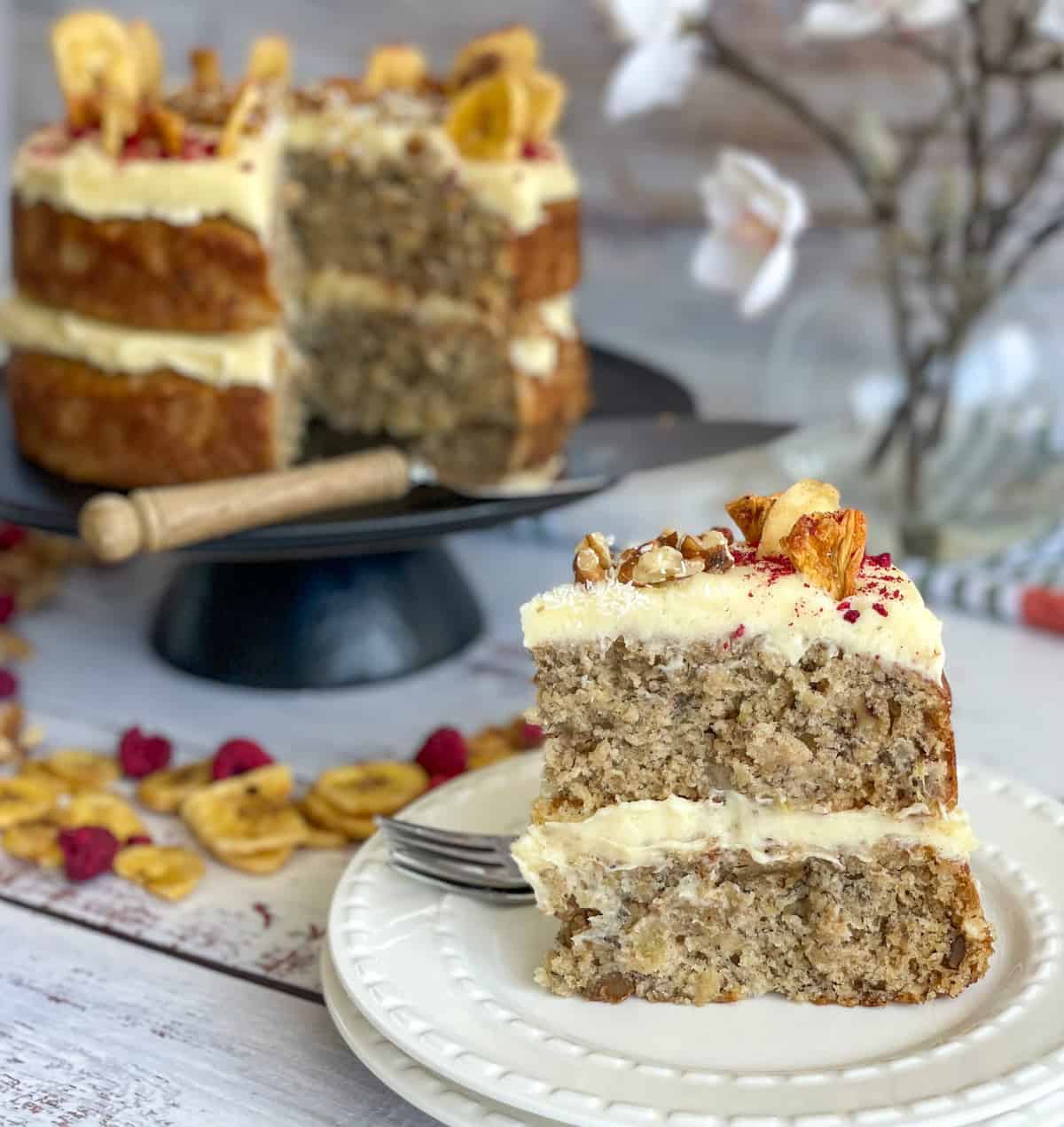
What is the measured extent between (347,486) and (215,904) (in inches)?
26.5

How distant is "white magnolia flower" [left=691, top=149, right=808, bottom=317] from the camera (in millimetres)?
2834

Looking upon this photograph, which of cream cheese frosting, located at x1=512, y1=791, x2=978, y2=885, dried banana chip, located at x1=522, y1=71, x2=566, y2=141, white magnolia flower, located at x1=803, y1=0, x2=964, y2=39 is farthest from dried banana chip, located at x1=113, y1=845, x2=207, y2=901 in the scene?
white magnolia flower, located at x1=803, y1=0, x2=964, y2=39

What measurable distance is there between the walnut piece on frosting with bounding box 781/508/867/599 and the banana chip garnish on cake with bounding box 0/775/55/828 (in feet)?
3.72

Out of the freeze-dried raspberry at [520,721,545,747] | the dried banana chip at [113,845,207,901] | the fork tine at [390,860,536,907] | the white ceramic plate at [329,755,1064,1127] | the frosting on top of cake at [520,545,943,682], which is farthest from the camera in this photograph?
the freeze-dried raspberry at [520,721,545,747]

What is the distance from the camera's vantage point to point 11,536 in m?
3.13

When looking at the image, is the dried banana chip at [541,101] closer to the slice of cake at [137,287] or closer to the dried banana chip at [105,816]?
the slice of cake at [137,287]

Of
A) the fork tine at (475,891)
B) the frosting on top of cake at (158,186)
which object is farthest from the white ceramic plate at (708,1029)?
the frosting on top of cake at (158,186)

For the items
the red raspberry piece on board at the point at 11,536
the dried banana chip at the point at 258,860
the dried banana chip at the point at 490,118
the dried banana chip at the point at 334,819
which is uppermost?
the dried banana chip at the point at 490,118

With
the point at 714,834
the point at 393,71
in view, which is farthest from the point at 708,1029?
the point at 393,71

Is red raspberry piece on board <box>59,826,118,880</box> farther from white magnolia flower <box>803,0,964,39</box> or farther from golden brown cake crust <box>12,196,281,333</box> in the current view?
white magnolia flower <box>803,0,964,39</box>

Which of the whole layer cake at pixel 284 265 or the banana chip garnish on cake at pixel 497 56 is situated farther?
the banana chip garnish on cake at pixel 497 56

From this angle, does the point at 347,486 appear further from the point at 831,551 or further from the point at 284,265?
the point at 831,551

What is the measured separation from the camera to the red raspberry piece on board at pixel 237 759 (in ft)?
7.48

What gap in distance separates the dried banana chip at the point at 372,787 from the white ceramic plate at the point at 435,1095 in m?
0.51
